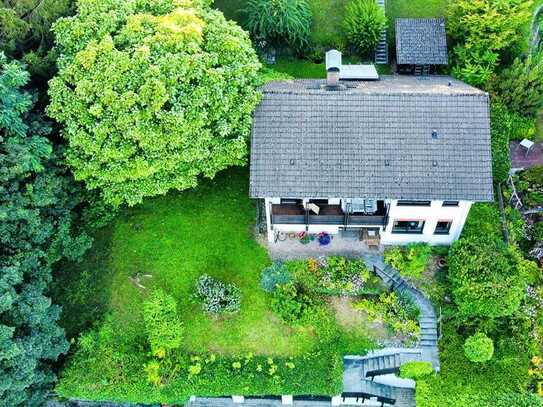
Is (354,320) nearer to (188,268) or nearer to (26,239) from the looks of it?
(188,268)

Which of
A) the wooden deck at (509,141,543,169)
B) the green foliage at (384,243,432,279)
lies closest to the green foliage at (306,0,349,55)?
the wooden deck at (509,141,543,169)

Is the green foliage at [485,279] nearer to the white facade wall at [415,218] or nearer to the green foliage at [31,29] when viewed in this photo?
the white facade wall at [415,218]

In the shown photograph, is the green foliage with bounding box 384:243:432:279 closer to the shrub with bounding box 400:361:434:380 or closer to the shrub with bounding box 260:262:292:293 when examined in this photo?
the shrub with bounding box 400:361:434:380

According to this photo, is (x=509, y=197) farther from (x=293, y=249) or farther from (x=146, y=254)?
(x=146, y=254)

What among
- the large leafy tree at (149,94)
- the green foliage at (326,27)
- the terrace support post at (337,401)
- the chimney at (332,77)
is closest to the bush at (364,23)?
the green foliage at (326,27)

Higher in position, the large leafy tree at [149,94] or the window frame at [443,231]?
the large leafy tree at [149,94]

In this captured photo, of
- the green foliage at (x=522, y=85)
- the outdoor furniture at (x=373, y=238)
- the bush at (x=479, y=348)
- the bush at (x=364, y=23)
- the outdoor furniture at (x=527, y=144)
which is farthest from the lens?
the bush at (x=364, y=23)

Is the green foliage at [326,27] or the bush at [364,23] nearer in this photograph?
the bush at [364,23]

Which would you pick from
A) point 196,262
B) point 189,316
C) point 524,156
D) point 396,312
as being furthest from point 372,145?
point 189,316
